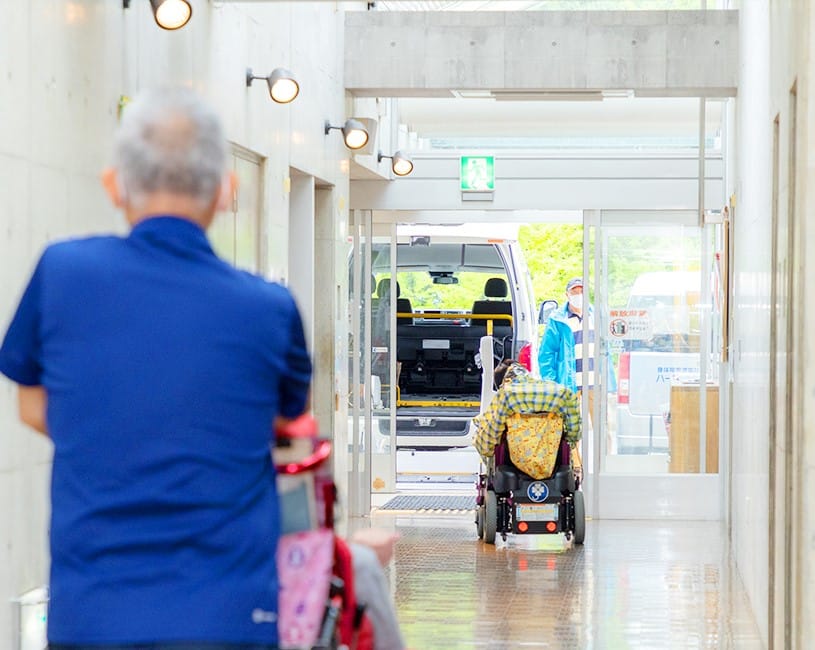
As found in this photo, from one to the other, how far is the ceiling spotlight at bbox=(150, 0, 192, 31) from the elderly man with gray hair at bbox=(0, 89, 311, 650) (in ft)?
13.9

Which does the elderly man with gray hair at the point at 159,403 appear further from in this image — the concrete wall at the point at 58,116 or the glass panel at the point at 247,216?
the glass panel at the point at 247,216

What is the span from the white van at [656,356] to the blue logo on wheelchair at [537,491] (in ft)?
7.26

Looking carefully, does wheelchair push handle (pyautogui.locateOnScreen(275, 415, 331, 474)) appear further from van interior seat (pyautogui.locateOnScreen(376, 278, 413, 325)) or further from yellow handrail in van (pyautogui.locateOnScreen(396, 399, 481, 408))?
yellow handrail in van (pyautogui.locateOnScreen(396, 399, 481, 408))

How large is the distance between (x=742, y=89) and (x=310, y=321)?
9.57 ft

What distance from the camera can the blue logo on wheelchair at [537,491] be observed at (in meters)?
9.88

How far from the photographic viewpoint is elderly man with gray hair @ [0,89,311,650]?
171cm

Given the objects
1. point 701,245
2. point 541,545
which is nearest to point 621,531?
point 541,545

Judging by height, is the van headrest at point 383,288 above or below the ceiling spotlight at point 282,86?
below

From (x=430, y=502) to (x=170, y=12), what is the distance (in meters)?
7.05

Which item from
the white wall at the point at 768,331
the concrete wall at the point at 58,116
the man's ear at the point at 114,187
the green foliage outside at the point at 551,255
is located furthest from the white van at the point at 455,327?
the man's ear at the point at 114,187

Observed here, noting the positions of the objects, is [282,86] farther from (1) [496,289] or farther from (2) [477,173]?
(1) [496,289]

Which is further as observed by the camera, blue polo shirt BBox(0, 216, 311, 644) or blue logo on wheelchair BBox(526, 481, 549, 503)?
blue logo on wheelchair BBox(526, 481, 549, 503)

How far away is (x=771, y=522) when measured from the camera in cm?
647

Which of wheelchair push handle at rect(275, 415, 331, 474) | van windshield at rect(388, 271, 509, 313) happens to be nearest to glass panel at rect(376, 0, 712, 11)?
wheelchair push handle at rect(275, 415, 331, 474)
